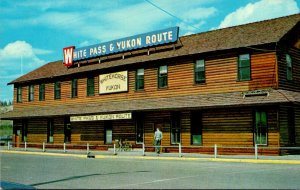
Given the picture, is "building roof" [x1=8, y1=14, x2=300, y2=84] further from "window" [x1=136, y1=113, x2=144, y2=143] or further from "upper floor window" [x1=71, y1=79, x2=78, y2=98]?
"window" [x1=136, y1=113, x2=144, y2=143]

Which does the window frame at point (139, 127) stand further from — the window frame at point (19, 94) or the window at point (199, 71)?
the window frame at point (19, 94)

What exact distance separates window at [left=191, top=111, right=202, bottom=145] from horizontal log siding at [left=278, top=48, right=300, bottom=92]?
526 centimetres

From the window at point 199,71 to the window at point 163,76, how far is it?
8.02ft

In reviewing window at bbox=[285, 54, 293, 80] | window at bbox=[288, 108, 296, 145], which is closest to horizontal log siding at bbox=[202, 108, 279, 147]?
window at bbox=[288, 108, 296, 145]

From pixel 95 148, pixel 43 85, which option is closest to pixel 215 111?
pixel 95 148

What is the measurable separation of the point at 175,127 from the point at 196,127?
5.35 feet

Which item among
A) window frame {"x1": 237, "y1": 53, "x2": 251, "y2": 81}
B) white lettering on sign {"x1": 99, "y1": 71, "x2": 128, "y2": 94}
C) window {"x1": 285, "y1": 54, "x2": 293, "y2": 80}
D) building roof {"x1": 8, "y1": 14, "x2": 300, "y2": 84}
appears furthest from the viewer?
white lettering on sign {"x1": 99, "y1": 71, "x2": 128, "y2": 94}

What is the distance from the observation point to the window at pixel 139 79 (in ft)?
96.6

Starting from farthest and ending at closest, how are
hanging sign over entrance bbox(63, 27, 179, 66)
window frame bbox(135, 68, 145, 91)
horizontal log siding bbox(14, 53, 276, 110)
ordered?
window frame bbox(135, 68, 145, 91) → hanging sign over entrance bbox(63, 27, 179, 66) → horizontal log siding bbox(14, 53, 276, 110)

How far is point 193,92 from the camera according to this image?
2630 cm

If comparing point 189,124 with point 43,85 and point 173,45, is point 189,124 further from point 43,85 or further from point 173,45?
point 43,85

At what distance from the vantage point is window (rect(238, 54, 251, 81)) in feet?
78.9

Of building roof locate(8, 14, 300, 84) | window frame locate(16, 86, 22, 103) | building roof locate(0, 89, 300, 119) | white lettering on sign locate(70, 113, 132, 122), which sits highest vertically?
building roof locate(8, 14, 300, 84)

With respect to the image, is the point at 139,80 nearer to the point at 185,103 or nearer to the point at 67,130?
the point at 185,103
